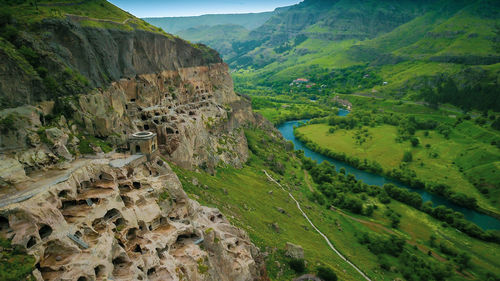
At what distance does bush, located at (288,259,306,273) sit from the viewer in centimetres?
4922

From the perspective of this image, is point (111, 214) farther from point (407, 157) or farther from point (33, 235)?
point (407, 157)

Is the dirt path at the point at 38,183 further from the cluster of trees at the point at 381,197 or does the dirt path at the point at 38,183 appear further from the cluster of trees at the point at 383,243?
the cluster of trees at the point at 381,197

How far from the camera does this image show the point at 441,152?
456 ft

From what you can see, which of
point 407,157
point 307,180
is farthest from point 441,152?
point 307,180

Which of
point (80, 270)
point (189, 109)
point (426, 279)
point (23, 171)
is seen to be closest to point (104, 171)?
point (23, 171)

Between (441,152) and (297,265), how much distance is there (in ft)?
405

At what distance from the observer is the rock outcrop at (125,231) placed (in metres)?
26.4

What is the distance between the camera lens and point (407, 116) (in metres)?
187

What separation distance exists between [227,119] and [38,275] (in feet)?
257

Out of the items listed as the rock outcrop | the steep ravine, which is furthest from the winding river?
the rock outcrop

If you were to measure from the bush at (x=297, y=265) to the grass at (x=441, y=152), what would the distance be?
87.8m

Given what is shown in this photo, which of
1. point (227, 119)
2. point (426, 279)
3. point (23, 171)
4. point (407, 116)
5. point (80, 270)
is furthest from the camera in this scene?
point (407, 116)

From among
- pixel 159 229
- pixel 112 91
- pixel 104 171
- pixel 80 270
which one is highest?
pixel 112 91

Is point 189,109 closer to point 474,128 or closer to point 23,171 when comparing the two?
point 23,171
